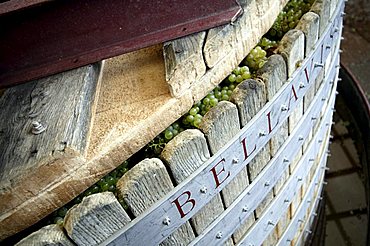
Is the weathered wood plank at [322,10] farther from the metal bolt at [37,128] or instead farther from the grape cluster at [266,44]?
the metal bolt at [37,128]

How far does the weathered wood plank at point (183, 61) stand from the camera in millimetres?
1109

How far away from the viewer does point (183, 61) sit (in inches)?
43.7

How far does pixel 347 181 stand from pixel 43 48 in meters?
2.56

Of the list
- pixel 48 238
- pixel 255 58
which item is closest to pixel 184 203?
pixel 48 238

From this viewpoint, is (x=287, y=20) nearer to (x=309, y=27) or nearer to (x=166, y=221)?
(x=309, y=27)

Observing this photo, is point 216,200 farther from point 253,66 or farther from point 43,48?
point 43,48

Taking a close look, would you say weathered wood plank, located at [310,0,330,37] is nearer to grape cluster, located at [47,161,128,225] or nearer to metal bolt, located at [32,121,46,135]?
grape cluster, located at [47,161,128,225]

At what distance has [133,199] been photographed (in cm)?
106

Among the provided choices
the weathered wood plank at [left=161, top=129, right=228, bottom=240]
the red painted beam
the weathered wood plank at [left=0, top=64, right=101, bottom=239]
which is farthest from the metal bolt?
the weathered wood plank at [left=161, top=129, right=228, bottom=240]

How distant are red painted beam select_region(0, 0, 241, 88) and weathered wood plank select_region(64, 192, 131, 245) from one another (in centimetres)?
34

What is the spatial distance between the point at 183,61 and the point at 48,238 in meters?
0.50

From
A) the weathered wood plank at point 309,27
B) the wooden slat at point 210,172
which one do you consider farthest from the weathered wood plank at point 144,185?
the weathered wood plank at point 309,27

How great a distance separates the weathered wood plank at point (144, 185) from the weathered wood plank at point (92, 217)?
33mm

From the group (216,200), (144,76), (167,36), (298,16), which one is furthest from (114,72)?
(298,16)
